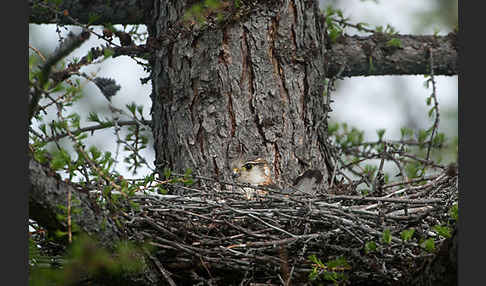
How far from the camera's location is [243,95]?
3.96 meters

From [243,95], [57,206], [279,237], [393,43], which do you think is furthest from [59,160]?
[393,43]

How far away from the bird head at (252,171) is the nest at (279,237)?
62cm

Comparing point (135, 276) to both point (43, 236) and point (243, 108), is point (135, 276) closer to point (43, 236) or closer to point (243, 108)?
point (43, 236)

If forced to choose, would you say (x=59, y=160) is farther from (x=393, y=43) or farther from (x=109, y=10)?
(x=393, y=43)

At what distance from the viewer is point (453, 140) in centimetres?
566

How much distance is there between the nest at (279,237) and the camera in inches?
110

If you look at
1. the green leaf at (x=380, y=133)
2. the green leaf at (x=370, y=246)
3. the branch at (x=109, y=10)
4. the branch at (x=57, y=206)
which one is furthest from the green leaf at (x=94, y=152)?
the green leaf at (x=380, y=133)

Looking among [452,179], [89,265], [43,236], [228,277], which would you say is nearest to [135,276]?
[228,277]

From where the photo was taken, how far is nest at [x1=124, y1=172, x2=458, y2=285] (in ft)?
9.20

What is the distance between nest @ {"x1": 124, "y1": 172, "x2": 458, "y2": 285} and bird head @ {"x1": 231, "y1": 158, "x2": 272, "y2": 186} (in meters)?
0.62

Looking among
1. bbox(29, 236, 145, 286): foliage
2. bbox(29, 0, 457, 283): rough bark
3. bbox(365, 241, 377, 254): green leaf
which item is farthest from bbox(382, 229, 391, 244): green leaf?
bbox(29, 0, 457, 283): rough bark

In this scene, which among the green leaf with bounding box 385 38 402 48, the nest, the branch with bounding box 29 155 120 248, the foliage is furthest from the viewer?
the green leaf with bounding box 385 38 402 48

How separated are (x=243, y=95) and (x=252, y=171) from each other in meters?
0.60

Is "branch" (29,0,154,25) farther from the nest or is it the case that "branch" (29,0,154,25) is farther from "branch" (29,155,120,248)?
"branch" (29,155,120,248)
